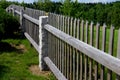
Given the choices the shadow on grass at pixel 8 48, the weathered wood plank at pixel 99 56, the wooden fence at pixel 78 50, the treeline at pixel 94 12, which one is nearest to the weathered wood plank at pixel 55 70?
the wooden fence at pixel 78 50

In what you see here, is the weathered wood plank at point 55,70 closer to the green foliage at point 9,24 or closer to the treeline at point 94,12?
the green foliage at point 9,24

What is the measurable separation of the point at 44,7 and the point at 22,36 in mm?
43888

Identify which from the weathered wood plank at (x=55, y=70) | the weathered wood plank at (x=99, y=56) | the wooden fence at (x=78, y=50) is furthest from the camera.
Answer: the weathered wood plank at (x=55, y=70)

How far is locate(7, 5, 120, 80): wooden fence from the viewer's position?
3477 millimetres

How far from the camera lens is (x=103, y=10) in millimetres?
62344

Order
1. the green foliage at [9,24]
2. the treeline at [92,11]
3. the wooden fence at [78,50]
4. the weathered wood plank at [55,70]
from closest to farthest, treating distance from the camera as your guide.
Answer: the wooden fence at [78,50]
the weathered wood plank at [55,70]
the green foliage at [9,24]
the treeline at [92,11]

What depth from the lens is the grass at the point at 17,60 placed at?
694 centimetres

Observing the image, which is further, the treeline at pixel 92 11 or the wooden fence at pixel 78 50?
the treeline at pixel 92 11

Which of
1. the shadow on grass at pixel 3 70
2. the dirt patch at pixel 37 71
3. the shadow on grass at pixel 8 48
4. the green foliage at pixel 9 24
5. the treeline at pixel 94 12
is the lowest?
the treeline at pixel 94 12

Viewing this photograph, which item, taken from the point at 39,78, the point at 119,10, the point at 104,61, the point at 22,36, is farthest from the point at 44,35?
the point at 119,10

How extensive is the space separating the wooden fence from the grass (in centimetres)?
52

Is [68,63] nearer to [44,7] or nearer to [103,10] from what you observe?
[44,7]

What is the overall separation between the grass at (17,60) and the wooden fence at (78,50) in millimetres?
523

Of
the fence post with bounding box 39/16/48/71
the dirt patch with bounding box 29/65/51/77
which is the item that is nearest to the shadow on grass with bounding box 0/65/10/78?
the dirt patch with bounding box 29/65/51/77
